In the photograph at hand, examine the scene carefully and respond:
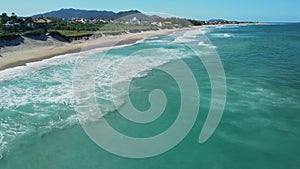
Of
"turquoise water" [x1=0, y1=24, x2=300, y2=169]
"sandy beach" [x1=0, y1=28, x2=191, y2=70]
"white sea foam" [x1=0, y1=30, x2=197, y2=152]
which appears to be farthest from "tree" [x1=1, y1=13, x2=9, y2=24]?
"turquoise water" [x1=0, y1=24, x2=300, y2=169]

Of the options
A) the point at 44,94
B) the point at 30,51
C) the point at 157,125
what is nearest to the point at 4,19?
the point at 30,51

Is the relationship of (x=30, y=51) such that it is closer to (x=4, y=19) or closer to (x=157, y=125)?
(x=4, y=19)

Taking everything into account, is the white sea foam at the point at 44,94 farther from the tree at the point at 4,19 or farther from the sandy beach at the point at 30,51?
the tree at the point at 4,19

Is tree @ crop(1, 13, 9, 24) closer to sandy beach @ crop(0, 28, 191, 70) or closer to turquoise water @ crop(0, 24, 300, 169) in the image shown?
sandy beach @ crop(0, 28, 191, 70)

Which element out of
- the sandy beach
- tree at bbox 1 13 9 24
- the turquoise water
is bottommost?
the turquoise water

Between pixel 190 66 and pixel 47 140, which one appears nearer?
pixel 47 140

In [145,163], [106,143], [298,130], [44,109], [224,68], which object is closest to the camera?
[145,163]

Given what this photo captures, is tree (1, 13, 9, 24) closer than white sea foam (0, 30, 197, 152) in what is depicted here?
No

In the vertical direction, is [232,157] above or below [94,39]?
below

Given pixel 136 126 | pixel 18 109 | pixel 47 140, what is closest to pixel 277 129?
pixel 136 126

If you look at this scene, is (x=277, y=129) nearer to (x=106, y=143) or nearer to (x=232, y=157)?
(x=232, y=157)

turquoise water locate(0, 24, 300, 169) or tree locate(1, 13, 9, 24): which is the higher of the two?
tree locate(1, 13, 9, 24)
